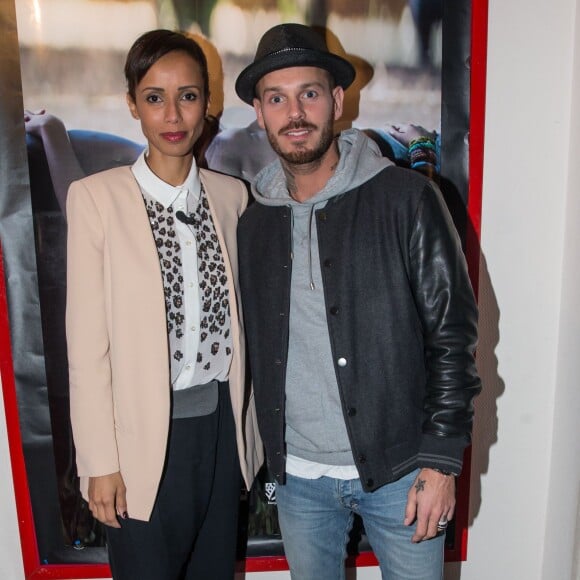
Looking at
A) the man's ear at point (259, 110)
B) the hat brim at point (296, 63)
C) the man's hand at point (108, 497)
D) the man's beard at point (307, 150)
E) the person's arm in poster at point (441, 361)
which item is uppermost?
the hat brim at point (296, 63)

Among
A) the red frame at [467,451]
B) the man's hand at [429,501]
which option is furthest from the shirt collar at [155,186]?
the man's hand at [429,501]

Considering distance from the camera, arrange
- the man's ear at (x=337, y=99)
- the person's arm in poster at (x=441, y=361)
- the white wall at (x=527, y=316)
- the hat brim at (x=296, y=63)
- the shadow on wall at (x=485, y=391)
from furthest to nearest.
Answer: the shadow on wall at (x=485, y=391)
the white wall at (x=527, y=316)
the man's ear at (x=337, y=99)
the hat brim at (x=296, y=63)
the person's arm in poster at (x=441, y=361)

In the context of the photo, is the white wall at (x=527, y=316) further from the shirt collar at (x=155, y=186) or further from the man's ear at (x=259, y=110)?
the shirt collar at (x=155, y=186)

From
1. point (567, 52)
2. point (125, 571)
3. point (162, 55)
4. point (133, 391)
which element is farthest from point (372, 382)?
point (567, 52)

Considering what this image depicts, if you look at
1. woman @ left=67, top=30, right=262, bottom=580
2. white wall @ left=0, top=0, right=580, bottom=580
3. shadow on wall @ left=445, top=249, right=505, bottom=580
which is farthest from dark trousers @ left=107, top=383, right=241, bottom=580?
shadow on wall @ left=445, top=249, right=505, bottom=580

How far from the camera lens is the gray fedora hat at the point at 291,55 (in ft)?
4.91

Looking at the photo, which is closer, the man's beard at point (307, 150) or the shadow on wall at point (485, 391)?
the man's beard at point (307, 150)

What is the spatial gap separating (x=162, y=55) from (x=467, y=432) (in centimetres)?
123

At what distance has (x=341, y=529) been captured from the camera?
66.3 inches

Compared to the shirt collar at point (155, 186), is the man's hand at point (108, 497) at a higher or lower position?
lower

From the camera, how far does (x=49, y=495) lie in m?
2.17

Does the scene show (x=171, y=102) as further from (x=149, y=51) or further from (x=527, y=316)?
(x=527, y=316)

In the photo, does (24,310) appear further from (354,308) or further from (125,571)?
(354,308)

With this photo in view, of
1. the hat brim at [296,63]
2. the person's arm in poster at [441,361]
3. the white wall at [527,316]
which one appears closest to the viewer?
the person's arm in poster at [441,361]
